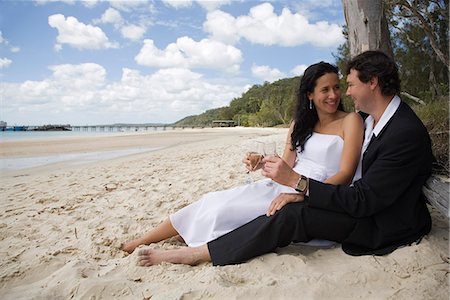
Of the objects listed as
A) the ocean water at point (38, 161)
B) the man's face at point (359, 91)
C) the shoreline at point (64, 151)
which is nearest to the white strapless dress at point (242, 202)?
the man's face at point (359, 91)

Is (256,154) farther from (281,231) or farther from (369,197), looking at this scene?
(369,197)

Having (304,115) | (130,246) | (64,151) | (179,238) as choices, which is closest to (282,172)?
(304,115)

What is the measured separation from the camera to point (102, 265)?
2.70 metres

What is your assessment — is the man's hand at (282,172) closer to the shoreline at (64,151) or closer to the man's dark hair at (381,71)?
the man's dark hair at (381,71)

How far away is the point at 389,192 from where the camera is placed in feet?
7.07

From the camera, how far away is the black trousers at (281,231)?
2.34 metres

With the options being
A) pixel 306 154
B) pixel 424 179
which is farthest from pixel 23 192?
pixel 424 179

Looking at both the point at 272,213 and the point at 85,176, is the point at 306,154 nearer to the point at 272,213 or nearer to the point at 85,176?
the point at 272,213

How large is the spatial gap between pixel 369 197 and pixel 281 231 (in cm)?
64

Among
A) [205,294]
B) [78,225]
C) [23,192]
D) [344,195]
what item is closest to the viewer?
[205,294]

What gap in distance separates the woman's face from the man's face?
0.34 meters

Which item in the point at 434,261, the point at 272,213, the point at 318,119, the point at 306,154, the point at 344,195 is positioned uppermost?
the point at 318,119

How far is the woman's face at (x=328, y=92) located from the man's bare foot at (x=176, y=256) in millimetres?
1548

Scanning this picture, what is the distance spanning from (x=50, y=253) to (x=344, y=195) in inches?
103
